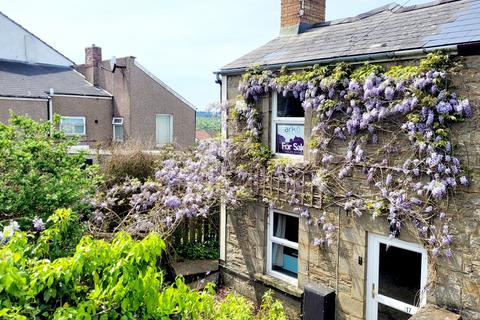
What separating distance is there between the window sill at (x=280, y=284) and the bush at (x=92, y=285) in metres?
5.49

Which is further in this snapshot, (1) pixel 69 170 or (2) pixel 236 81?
(2) pixel 236 81

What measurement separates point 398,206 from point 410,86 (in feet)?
6.58

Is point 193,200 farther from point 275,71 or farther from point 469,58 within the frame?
point 469,58

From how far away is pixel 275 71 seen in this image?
8.94 metres

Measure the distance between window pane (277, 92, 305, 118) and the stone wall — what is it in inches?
11.6

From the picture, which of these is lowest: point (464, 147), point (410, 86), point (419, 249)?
point (419, 249)

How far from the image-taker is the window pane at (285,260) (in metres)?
9.05

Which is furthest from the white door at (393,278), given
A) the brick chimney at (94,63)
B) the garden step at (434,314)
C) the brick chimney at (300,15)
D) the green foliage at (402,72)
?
the brick chimney at (94,63)

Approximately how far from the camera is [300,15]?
35.2ft

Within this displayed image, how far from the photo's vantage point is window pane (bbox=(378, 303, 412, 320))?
23.4 feet

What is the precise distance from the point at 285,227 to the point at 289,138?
2.11 metres

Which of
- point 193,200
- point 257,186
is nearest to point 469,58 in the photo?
point 257,186

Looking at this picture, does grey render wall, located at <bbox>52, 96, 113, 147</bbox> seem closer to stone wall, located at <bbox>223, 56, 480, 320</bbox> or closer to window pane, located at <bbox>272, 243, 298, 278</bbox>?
stone wall, located at <bbox>223, 56, 480, 320</bbox>

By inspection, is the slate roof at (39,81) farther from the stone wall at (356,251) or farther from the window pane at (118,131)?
the stone wall at (356,251)
